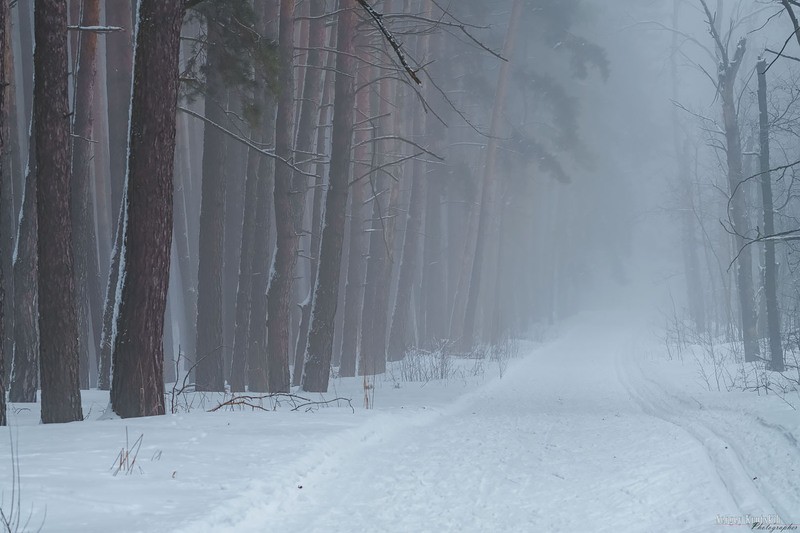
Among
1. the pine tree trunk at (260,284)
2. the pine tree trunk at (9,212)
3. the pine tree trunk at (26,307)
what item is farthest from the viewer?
the pine tree trunk at (260,284)

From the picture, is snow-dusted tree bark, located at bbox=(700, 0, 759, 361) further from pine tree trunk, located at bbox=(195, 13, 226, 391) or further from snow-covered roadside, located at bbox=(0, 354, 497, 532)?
snow-covered roadside, located at bbox=(0, 354, 497, 532)

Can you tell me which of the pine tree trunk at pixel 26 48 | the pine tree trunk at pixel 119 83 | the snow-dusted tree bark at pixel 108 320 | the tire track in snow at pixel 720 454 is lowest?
the tire track in snow at pixel 720 454

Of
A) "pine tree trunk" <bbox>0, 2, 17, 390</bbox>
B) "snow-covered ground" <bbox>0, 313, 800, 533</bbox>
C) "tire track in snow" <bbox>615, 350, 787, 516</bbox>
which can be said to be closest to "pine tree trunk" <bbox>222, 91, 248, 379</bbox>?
"pine tree trunk" <bbox>0, 2, 17, 390</bbox>

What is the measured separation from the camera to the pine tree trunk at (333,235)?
13.7 m

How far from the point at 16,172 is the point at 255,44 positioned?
6.45 m

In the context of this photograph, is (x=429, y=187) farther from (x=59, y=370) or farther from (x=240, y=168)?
(x=59, y=370)

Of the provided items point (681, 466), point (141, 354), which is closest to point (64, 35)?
point (141, 354)

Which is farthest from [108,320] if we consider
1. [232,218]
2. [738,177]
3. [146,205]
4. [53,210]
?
[738,177]

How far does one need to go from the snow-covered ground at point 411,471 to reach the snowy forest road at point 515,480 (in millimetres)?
20

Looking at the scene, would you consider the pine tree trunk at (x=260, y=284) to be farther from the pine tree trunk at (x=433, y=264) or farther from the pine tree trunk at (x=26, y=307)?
the pine tree trunk at (x=433, y=264)

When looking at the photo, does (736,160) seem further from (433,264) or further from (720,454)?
(720,454)

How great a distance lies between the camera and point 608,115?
163 ft

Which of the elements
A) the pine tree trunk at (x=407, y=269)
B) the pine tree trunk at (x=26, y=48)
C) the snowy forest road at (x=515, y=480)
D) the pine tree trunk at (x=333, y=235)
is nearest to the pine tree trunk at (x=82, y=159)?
the pine tree trunk at (x=26, y=48)

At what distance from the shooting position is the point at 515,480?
245 inches
